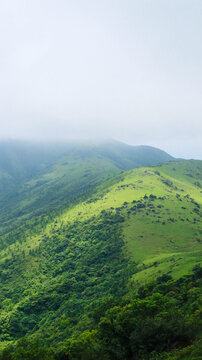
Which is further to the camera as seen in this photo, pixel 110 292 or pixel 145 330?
pixel 110 292

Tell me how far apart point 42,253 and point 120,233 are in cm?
6808

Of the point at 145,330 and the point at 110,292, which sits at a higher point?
the point at 145,330

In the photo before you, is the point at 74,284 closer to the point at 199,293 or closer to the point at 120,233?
the point at 120,233

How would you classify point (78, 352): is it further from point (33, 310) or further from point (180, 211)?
point (180, 211)

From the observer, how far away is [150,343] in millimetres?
51312

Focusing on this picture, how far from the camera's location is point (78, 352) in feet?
175

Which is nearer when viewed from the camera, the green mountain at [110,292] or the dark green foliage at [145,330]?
the dark green foliage at [145,330]

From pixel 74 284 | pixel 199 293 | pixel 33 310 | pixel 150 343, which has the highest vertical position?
pixel 199 293

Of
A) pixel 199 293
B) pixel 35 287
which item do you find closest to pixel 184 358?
pixel 199 293

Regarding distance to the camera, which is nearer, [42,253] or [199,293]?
[199,293]

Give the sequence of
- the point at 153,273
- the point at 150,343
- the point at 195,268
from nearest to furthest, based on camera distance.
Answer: the point at 150,343
the point at 195,268
the point at 153,273

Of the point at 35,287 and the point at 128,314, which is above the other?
the point at 128,314

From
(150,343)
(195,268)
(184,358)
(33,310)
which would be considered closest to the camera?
(184,358)

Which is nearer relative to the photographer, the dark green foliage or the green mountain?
the dark green foliage
